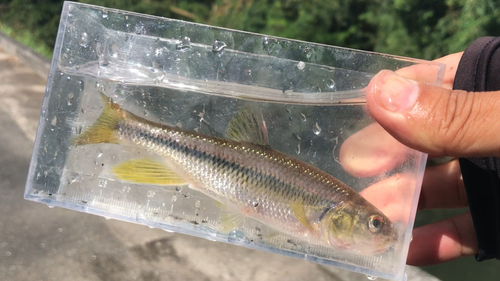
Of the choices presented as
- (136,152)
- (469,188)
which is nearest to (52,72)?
(136,152)

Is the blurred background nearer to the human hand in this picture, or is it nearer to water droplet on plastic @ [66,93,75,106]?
water droplet on plastic @ [66,93,75,106]

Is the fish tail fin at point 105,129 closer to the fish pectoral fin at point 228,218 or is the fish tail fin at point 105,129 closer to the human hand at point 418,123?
the fish pectoral fin at point 228,218

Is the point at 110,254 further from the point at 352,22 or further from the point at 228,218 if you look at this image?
the point at 352,22

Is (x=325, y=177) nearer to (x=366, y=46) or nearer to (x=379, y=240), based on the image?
(x=379, y=240)

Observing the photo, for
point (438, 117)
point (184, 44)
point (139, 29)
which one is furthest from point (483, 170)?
point (139, 29)

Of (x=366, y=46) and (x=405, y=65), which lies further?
(x=366, y=46)

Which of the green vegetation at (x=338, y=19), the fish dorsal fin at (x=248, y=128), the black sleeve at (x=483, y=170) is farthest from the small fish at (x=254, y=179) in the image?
the green vegetation at (x=338, y=19)
